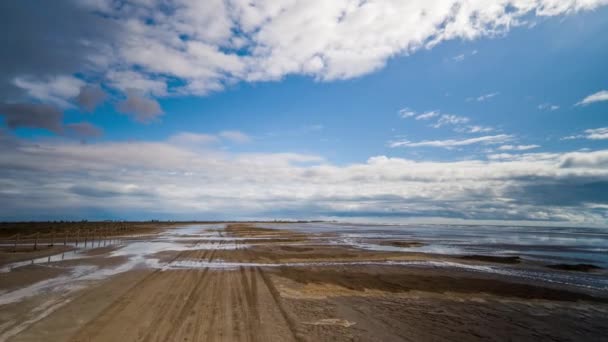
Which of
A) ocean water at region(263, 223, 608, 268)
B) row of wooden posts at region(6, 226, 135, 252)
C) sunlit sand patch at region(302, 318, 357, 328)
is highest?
row of wooden posts at region(6, 226, 135, 252)

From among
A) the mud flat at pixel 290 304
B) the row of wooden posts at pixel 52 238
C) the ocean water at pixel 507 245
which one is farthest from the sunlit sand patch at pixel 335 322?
the row of wooden posts at pixel 52 238

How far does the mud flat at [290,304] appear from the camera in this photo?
856cm

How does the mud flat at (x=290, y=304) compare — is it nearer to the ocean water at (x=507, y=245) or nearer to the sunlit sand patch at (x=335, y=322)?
the sunlit sand patch at (x=335, y=322)

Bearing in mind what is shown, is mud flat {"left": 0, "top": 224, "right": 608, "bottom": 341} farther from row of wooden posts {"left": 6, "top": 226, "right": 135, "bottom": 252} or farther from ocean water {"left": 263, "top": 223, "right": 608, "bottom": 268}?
row of wooden posts {"left": 6, "top": 226, "right": 135, "bottom": 252}

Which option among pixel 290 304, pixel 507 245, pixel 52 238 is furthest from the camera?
pixel 507 245

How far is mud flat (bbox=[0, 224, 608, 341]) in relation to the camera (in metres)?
8.56

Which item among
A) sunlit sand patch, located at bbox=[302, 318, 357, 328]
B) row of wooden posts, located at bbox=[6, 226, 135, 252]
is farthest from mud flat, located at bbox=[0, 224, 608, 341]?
row of wooden posts, located at bbox=[6, 226, 135, 252]

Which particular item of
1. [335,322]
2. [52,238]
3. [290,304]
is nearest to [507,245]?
[290,304]

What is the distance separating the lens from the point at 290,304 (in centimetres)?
1142

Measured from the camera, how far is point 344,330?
29.3ft

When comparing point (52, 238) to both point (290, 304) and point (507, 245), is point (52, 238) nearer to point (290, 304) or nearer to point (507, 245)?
point (290, 304)

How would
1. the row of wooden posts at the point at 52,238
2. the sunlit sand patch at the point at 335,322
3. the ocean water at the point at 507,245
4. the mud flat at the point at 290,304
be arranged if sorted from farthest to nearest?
1. the row of wooden posts at the point at 52,238
2. the ocean water at the point at 507,245
3. the sunlit sand patch at the point at 335,322
4. the mud flat at the point at 290,304

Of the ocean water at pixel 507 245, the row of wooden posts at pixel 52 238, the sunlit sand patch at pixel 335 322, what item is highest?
the row of wooden posts at pixel 52 238

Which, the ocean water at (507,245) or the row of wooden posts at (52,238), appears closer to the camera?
the ocean water at (507,245)
